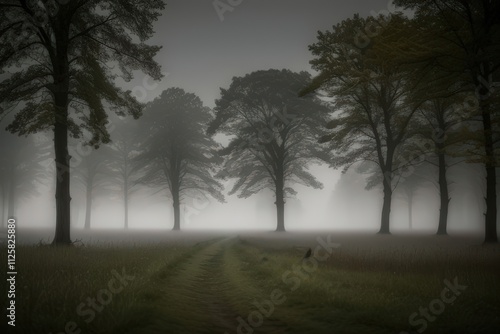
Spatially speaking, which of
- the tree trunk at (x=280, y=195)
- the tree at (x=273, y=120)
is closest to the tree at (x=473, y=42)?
the tree at (x=273, y=120)

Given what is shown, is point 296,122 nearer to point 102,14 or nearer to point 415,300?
point 102,14

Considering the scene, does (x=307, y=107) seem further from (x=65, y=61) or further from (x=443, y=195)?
(x=65, y=61)

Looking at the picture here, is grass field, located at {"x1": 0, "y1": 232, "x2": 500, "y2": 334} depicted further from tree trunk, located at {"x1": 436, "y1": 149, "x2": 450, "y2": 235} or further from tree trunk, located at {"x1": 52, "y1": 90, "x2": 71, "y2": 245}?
tree trunk, located at {"x1": 436, "y1": 149, "x2": 450, "y2": 235}

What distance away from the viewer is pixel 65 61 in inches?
506

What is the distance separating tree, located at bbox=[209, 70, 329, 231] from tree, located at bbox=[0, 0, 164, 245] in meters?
13.7

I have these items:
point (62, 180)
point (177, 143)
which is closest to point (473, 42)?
point (62, 180)

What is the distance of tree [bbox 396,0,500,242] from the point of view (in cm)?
1321

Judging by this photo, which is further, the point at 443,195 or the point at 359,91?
the point at 443,195

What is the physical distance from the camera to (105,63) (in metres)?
14.4

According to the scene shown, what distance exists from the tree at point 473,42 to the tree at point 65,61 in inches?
503

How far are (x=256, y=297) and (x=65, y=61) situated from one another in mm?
12488

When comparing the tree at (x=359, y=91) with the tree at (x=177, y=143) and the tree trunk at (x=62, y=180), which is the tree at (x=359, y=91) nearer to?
the tree trunk at (x=62, y=180)

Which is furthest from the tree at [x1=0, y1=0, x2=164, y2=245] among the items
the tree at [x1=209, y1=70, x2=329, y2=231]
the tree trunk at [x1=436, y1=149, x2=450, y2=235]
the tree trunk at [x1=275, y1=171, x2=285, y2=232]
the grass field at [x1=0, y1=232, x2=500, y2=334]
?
the tree trunk at [x1=436, y1=149, x2=450, y2=235]

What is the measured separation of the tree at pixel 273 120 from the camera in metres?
27.2
